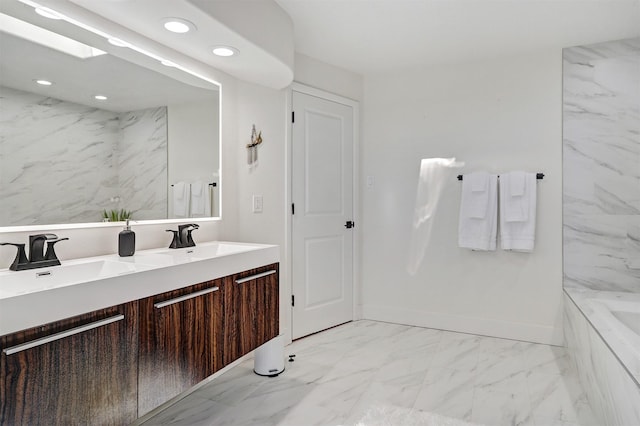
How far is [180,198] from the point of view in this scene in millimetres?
2520

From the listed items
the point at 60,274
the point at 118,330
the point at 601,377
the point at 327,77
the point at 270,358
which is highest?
the point at 327,77

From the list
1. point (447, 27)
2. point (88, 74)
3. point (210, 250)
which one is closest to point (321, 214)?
point (210, 250)

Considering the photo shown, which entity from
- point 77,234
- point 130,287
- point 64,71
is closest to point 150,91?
point 64,71

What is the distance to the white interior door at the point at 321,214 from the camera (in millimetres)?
3299

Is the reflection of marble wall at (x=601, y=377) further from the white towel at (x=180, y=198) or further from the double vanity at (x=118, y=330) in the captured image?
the white towel at (x=180, y=198)

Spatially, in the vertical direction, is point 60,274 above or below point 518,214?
below

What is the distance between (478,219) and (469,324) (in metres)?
0.90

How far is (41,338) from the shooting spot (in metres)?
1.25

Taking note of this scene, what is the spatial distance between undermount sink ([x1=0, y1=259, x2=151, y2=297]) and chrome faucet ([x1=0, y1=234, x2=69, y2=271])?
1.0 inches

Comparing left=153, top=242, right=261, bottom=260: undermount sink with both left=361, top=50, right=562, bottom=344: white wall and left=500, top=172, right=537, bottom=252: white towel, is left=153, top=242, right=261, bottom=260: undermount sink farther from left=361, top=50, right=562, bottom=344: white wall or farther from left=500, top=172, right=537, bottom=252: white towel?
left=500, top=172, right=537, bottom=252: white towel

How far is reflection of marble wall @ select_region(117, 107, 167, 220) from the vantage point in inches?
85.3

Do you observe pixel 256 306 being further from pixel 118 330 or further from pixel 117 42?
pixel 117 42

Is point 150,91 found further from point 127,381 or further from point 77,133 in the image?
point 127,381

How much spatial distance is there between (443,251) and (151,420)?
254 cm
